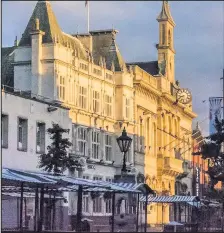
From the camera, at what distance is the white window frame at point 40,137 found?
128 feet

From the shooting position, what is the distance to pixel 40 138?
39.7 m

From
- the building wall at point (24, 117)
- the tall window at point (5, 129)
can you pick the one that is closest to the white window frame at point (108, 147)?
the building wall at point (24, 117)

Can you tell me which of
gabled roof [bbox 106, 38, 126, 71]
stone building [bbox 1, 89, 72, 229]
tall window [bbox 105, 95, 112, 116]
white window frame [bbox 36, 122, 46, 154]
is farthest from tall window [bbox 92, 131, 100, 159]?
white window frame [bbox 36, 122, 46, 154]

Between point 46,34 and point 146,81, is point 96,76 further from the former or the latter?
point 146,81

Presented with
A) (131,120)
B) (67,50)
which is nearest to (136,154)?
(131,120)

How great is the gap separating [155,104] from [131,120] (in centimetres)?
877

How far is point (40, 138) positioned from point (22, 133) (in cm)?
174

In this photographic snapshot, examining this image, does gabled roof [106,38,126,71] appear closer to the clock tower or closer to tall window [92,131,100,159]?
tall window [92,131,100,159]

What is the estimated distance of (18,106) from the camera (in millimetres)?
37281

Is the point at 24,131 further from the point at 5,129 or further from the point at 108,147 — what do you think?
the point at 108,147

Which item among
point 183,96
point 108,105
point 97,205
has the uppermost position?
point 183,96

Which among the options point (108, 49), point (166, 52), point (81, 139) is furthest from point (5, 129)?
point (166, 52)

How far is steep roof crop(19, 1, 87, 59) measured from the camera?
46.0 meters

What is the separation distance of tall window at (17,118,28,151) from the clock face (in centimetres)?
3123
